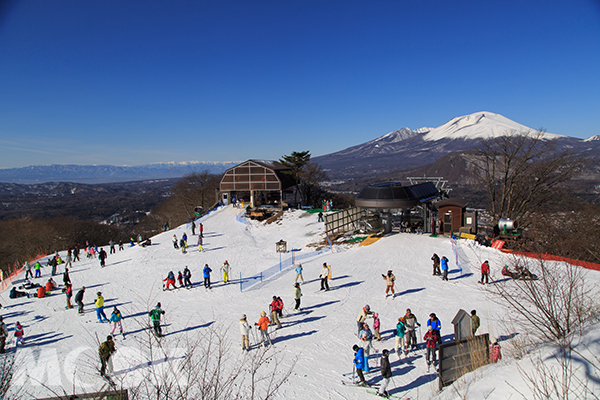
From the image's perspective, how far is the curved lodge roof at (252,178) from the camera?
39.7 m

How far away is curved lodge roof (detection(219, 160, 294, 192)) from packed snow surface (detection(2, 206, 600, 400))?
1511cm

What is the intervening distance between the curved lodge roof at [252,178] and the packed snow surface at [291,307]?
49.6 feet

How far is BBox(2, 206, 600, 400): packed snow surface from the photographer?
8.27m

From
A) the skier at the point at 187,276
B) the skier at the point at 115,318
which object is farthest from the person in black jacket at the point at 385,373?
the skier at the point at 187,276

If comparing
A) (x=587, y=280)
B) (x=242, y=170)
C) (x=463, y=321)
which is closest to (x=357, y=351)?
(x=463, y=321)

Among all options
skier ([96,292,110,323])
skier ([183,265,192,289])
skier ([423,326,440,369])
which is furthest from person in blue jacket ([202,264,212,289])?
skier ([423,326,440,369])

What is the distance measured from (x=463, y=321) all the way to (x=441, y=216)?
51.2 ft

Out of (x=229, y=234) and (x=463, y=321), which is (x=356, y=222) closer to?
(x=229, y=234)

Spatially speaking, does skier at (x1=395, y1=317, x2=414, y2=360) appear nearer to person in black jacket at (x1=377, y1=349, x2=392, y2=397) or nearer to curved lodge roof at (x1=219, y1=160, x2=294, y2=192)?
person in black jacket at (x1=377, y1=349, x2=392, y2=397)

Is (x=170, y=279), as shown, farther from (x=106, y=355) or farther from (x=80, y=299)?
(x=106, y=355)

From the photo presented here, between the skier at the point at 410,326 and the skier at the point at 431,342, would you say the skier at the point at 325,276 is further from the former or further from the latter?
the skier at the point at 431,342

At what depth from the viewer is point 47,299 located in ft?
54.4

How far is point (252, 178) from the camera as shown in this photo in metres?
40.3

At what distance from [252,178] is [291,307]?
28533 mm
